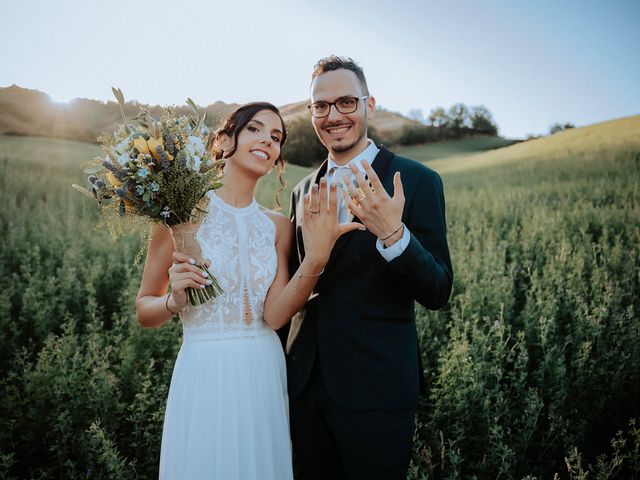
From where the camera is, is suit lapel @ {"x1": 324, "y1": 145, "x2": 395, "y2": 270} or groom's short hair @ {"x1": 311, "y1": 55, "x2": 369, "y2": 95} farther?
groom's short hair @ {"x1": 311, "y1": 55, "x2": 369, "y2": 95}

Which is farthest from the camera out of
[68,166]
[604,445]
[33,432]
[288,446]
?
[68,166]

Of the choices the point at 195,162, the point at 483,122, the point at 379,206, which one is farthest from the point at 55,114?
Answer: the point at 483,122

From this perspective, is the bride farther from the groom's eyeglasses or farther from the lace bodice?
the groom's eyeglasses

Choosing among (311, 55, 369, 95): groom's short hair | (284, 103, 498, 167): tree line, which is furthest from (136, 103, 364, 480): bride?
(284, 103, 498, 167): tree line

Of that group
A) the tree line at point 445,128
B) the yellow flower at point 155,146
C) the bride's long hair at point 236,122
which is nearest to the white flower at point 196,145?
the yellow flower at point 155,146

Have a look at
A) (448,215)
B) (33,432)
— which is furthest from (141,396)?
(448,215)

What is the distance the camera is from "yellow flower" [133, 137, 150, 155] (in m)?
1.79

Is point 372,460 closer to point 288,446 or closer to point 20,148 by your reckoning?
point 288,446

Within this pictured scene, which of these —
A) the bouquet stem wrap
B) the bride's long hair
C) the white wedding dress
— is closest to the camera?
the bouquet stem wrap

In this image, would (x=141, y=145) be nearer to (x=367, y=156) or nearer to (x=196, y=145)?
(x=196, y=145)

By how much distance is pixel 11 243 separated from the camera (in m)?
6.26

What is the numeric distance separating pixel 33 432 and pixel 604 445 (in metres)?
4.70

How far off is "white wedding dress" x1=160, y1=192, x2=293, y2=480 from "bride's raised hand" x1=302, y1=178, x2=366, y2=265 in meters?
0.52

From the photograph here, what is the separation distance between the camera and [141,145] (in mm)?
1786
